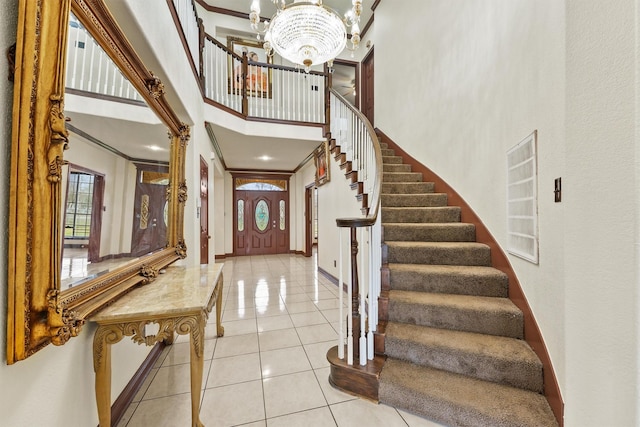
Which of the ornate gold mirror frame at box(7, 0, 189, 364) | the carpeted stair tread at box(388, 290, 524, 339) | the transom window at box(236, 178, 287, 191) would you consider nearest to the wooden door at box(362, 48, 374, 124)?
the transom window at box(236, 178, 287, 191)

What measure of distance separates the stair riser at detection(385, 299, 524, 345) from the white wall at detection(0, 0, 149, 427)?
185 cm

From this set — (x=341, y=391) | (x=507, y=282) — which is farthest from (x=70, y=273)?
(x=507, y=282)

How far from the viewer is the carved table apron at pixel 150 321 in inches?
50.2

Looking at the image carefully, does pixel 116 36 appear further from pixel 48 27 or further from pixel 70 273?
pixel 70 273

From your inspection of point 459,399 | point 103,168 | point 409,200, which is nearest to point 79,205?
point 103,168

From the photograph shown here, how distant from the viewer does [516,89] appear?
75.9 inches

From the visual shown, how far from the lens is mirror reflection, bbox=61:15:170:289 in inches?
42.0

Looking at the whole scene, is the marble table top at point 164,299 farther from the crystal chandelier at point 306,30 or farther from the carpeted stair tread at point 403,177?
the carpeted stair tread at point 403,177

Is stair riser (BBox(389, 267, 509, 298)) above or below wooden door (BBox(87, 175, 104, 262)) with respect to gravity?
below

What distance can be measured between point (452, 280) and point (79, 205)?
96.6 inches

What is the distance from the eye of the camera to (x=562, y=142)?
1.39m

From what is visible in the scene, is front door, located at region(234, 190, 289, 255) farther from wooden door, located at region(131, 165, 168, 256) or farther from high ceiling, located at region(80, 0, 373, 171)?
wooden door, located at region(131, 165, 168, 256)

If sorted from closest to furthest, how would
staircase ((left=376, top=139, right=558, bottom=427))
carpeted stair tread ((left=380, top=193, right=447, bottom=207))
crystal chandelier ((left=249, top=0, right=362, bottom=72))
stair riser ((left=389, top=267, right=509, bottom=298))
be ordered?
staircase ((left=376, top=139, right=558, bottom=427)), stair riser ((left=389, top=267, right=509, bottom=298)), crystal chandelier ((left=249, top=0, right=362, bottom=72)), carpeted stair tread ((left=380, top=193, right=447, bottom=207))

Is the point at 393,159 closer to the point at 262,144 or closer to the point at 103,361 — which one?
the point at 262,144
